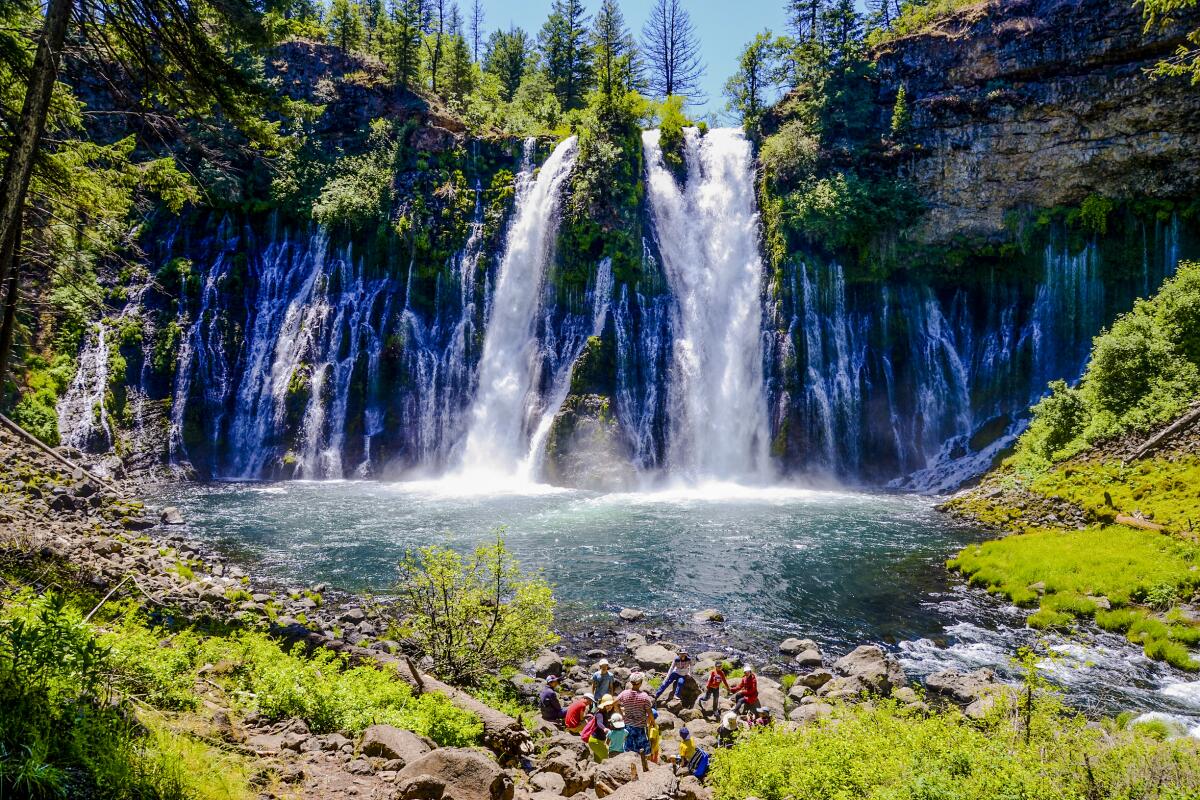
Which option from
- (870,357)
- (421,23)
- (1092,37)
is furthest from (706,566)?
(421,23)

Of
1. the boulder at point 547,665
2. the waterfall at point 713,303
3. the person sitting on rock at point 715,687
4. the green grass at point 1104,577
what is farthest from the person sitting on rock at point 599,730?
the waterfall at point 713,303

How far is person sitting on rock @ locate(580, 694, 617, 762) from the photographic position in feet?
30.6

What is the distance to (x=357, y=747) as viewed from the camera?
7.11 meters

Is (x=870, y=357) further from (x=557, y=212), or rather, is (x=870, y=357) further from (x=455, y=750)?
(x=455, y=750)

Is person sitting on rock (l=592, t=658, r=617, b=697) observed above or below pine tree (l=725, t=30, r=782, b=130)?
below

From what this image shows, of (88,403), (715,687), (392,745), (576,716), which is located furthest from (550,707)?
(88,403)

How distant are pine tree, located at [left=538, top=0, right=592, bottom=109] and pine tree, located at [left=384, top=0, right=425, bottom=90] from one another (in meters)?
11.6

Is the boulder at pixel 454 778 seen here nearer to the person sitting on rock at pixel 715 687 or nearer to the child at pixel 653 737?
the child at pixel 653 737

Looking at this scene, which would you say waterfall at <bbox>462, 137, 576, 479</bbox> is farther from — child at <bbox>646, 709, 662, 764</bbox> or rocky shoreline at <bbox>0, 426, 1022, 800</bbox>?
child at <bbox>646, 709, 662, 764</bbox>

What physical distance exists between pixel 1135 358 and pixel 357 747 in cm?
2885

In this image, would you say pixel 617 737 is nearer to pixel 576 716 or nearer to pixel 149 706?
pixel 576 716

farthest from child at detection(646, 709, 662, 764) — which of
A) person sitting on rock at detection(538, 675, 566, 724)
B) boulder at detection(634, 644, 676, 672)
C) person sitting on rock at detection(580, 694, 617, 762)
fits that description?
boulder at detection(634, 644, 676, 672)

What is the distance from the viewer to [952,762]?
21.2 ft

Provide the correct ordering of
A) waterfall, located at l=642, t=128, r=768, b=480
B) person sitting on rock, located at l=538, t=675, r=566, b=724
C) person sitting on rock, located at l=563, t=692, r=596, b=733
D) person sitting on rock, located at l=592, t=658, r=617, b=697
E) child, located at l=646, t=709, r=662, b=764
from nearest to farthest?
child, located at l=646, t=709, r=662, b=764 → person sitting on rock, located at l=563, t=692, r=596, b=733 → person sitting on rock, located at l=538, t=675, r=566, b=724 → person sitting on rock, located at l=592, t=658, r=617, b=697 → waterfall, located at l=642, t=128, r=768, b=480
